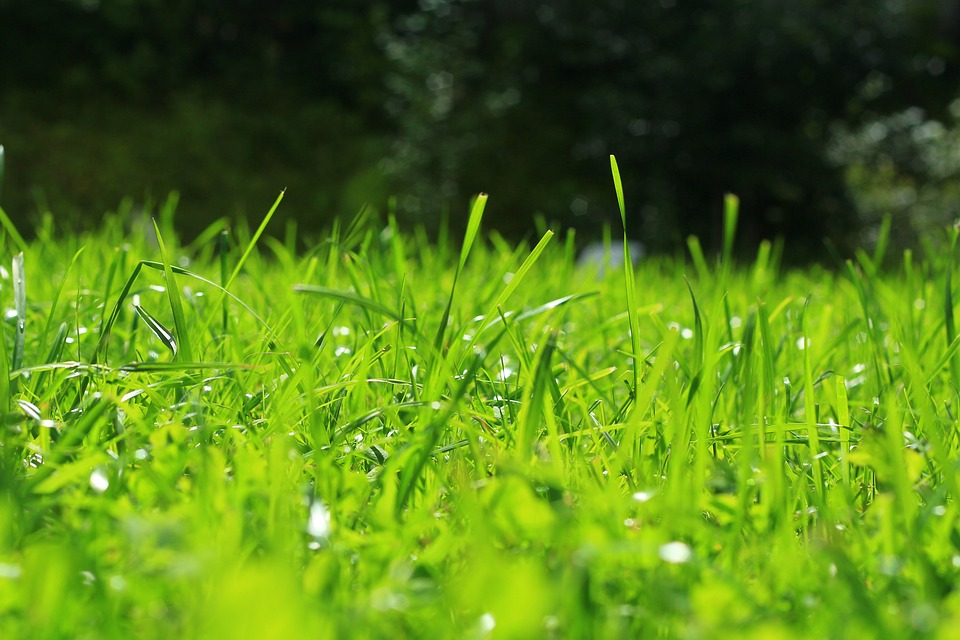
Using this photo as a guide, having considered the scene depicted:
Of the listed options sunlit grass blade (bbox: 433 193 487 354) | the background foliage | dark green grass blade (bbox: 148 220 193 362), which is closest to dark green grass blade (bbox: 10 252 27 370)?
dark green grass blade (bbox: 148 220 193 362)

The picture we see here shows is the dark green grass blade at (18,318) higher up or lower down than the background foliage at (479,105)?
higher up

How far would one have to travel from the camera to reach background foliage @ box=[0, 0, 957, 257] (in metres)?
7.89

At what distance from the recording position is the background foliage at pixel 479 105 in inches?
311

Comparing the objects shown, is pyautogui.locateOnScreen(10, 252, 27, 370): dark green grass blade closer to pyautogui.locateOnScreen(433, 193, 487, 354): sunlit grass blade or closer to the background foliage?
pyautogui.locateOnScreen(433, 193, 487, 354): sunlit grass blade

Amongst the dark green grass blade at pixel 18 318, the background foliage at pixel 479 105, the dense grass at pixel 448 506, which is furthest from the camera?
the background foliage at pixel 479 105

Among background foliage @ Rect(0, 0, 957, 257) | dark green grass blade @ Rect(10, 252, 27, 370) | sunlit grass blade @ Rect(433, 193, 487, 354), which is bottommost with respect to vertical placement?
background foliage @ Rect(0, 0, 957, 257)

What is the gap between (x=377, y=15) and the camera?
1030cm

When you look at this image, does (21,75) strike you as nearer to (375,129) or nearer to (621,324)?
(375,129)

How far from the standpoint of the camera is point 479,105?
8891mm

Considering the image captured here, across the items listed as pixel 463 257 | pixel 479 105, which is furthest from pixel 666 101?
pixel 463 257

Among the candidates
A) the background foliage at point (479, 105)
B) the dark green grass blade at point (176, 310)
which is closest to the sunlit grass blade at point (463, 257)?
the dark green grass blade at point (176, 310)

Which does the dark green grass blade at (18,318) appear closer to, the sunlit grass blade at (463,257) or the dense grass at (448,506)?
the dense grass at (448,506)

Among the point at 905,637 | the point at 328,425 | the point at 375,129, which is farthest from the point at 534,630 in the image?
the point at 375,129

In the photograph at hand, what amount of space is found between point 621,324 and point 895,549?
3.38ft
